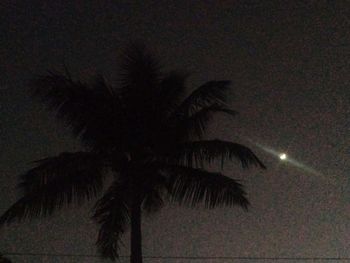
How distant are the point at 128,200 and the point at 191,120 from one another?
2112 millimetres

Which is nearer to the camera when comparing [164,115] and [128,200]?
[128,200]

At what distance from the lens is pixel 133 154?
1148cm

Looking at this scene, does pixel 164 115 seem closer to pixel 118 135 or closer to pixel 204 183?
pixel 118 135

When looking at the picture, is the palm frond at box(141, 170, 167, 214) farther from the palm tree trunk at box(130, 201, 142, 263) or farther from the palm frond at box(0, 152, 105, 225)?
the palm frond at box(0, 152, 105, 225)

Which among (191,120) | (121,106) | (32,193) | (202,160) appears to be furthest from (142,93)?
(32,193)

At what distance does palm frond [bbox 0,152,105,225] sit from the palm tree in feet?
0.06

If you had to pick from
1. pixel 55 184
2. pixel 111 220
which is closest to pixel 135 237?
pixel 111 220

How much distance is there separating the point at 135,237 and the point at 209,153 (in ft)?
7.30

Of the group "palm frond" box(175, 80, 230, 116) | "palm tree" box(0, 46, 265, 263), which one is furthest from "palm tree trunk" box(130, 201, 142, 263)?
"palm frond" box(175, 80, 230, 116)

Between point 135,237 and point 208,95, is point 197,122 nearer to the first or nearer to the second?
point 208,95

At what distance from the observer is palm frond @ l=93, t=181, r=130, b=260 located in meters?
10.4

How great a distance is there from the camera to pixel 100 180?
36.8 feet

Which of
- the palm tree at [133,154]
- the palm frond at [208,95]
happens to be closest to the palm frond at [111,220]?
the palm tree at [133,154]

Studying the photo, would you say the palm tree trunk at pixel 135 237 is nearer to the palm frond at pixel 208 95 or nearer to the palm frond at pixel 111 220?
the palm frond at pixel 111 220
